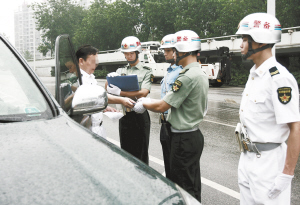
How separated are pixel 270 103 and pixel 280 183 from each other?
1.73 feet

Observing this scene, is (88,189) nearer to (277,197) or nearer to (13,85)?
(13,85)

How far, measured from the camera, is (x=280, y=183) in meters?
2.13

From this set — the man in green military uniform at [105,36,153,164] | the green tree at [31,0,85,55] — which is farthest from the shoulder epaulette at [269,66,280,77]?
the green tree at [31,0,85,55]

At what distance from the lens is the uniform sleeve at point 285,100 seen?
2.12m

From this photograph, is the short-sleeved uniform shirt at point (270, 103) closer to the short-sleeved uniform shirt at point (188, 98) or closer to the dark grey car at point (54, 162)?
the short-sleeved uniform shirt at point (188, 98)

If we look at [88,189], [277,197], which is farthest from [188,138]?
[88,189]

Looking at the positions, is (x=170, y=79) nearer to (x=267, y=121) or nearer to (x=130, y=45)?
(x=130, y=45)

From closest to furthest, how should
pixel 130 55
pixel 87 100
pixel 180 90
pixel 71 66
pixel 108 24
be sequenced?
pixel 87 100
pixel 180 90
pixel 71 66
pixel 130 55
pixel 108 24

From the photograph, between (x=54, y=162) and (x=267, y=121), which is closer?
(x=54, y=162)

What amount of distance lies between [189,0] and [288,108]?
133 ft

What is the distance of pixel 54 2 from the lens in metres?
65.7

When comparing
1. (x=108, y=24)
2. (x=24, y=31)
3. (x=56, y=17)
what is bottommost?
(x=108, y=24)

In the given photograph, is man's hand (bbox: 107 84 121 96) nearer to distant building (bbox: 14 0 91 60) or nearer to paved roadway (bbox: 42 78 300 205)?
paved roadway (bbox: 42 78 300 205)

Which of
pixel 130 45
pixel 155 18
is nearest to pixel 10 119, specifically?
pixel 130 45
